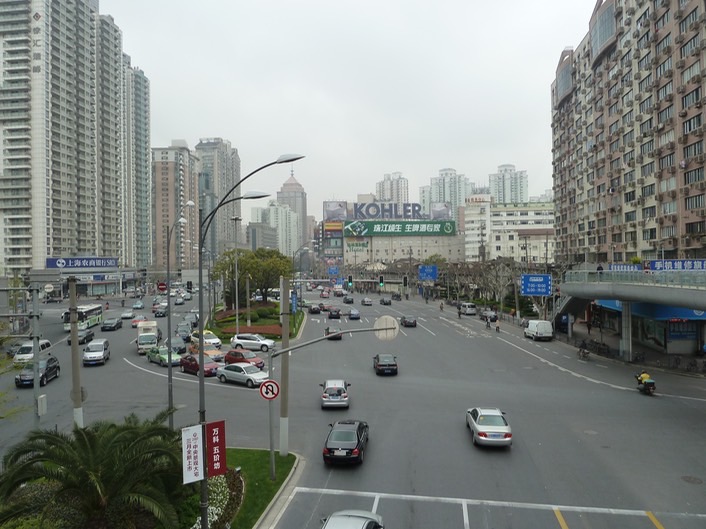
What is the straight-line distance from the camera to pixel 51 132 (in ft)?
348

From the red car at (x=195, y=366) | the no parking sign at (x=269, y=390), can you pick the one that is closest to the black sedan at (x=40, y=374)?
the red car at (x=195, y=366)

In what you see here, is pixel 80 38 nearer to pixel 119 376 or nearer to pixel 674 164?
pixel 119 376

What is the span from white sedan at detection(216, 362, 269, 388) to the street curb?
522 inches

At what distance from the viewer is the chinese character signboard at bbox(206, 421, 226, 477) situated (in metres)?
13.2

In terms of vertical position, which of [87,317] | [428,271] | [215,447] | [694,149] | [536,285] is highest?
[694,149]

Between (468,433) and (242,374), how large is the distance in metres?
15.4

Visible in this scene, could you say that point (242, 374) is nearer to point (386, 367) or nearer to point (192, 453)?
point (386, 367)

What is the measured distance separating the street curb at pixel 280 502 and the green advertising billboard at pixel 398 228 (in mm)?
166860

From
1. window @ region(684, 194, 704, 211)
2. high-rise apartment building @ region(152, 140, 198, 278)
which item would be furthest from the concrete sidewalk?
high-rise apartment building @ region(152, 140, 198, 278)

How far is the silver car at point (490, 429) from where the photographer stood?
19203 mm

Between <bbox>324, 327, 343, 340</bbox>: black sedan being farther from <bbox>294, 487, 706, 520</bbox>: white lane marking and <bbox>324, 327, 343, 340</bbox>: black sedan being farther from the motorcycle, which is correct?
the motorcycle

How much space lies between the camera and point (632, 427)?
72.6ft

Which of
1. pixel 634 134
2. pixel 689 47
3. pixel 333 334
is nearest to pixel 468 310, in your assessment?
pixel 634 134

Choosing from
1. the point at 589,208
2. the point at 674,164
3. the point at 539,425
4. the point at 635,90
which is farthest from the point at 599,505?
the point at 589,208
